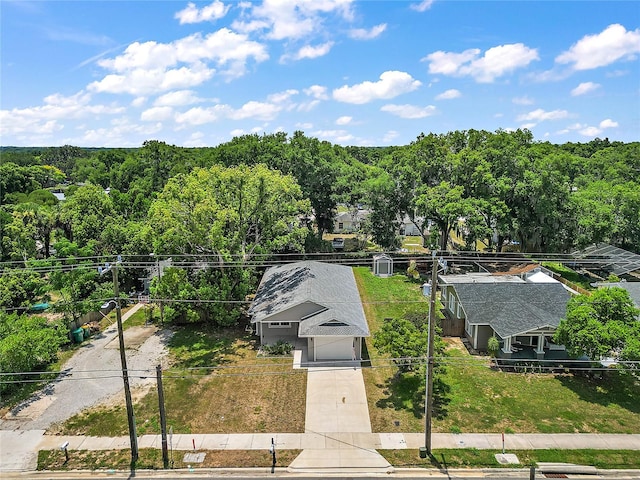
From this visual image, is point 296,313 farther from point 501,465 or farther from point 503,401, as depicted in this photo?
point 501,465

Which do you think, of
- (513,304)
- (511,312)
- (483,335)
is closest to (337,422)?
(483,335)

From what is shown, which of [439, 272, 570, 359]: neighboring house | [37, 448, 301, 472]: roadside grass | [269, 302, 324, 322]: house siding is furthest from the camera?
[269, 302, 324, 322]: house siding

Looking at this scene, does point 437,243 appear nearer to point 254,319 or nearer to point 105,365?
point 254,319

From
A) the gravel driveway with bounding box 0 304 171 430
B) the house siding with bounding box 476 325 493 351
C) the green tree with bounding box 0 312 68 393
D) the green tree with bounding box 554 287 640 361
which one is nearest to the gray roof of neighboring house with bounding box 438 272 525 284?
the house siding with bounding box 476 325 493 351

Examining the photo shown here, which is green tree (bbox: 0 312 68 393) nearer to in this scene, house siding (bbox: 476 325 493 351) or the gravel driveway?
the gravel driveway

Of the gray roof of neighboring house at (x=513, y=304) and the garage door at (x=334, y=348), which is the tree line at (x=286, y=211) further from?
the gray roof of neighboring house at (x=513, y=304)

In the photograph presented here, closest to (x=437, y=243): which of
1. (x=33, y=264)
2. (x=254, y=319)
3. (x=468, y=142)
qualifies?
(x=468, y=142)

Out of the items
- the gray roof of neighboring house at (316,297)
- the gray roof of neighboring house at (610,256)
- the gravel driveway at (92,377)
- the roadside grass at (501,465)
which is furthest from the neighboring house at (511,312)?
the gravel driveway at (92,377)
